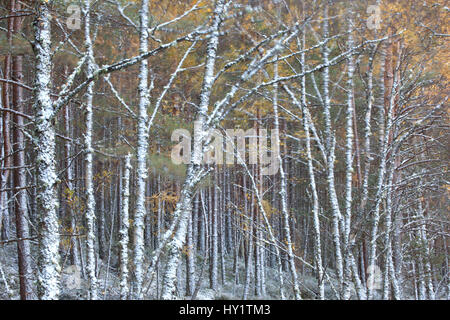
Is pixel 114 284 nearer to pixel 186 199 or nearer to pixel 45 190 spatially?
pixel 45 190

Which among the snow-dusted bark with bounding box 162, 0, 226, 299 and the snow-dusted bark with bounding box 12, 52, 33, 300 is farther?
the snow-dusted bark with bounding box 12, 52, 33, 300

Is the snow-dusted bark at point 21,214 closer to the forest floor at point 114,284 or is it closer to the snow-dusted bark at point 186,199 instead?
the forest floor at point 114,284

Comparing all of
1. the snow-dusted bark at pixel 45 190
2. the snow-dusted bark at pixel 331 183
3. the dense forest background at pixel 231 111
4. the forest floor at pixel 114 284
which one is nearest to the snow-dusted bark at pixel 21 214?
the dense forest background at pixel 231 111

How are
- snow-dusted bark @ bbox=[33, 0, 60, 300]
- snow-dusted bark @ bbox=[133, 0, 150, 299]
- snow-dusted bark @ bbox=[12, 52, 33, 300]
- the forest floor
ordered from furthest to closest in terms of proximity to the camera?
1. the forest floor
2. snow-dusted bark @ bbox=[12, 52, 33, 300]
3. snow-dusted bark @ bbox=[133, 0, 150, 299]
4. snow-dusted bark @ bbox=[33, 0, 60, 300]

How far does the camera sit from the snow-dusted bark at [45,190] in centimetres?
226

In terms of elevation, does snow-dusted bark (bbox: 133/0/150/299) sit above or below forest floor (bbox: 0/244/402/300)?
above

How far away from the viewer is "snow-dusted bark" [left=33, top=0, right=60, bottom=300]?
226 centimetres

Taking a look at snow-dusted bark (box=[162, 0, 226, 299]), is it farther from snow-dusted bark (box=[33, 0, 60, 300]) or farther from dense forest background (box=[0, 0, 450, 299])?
snow-dusted bark (box=[33, 0, 60, 300])

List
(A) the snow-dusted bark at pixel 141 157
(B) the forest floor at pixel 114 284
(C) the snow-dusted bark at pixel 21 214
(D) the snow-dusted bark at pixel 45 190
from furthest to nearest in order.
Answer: (B) the forest floor at pixel 114 284 → (C) the snow-dusted bark at pixel 21 214 → (A) the snow-dusted bark at pixel 141 157 → (D) the snow-dusted bark at pixel 45 190

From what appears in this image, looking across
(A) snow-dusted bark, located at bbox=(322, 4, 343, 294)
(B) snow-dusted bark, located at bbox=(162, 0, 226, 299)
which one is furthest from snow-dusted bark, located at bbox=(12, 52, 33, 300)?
(A) snow-dusted bark, located at bbox=(322, 4, 343, 294)

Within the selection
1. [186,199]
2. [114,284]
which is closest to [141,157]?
[186,199]

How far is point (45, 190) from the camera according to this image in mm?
2324

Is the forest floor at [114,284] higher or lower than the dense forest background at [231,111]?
lower
